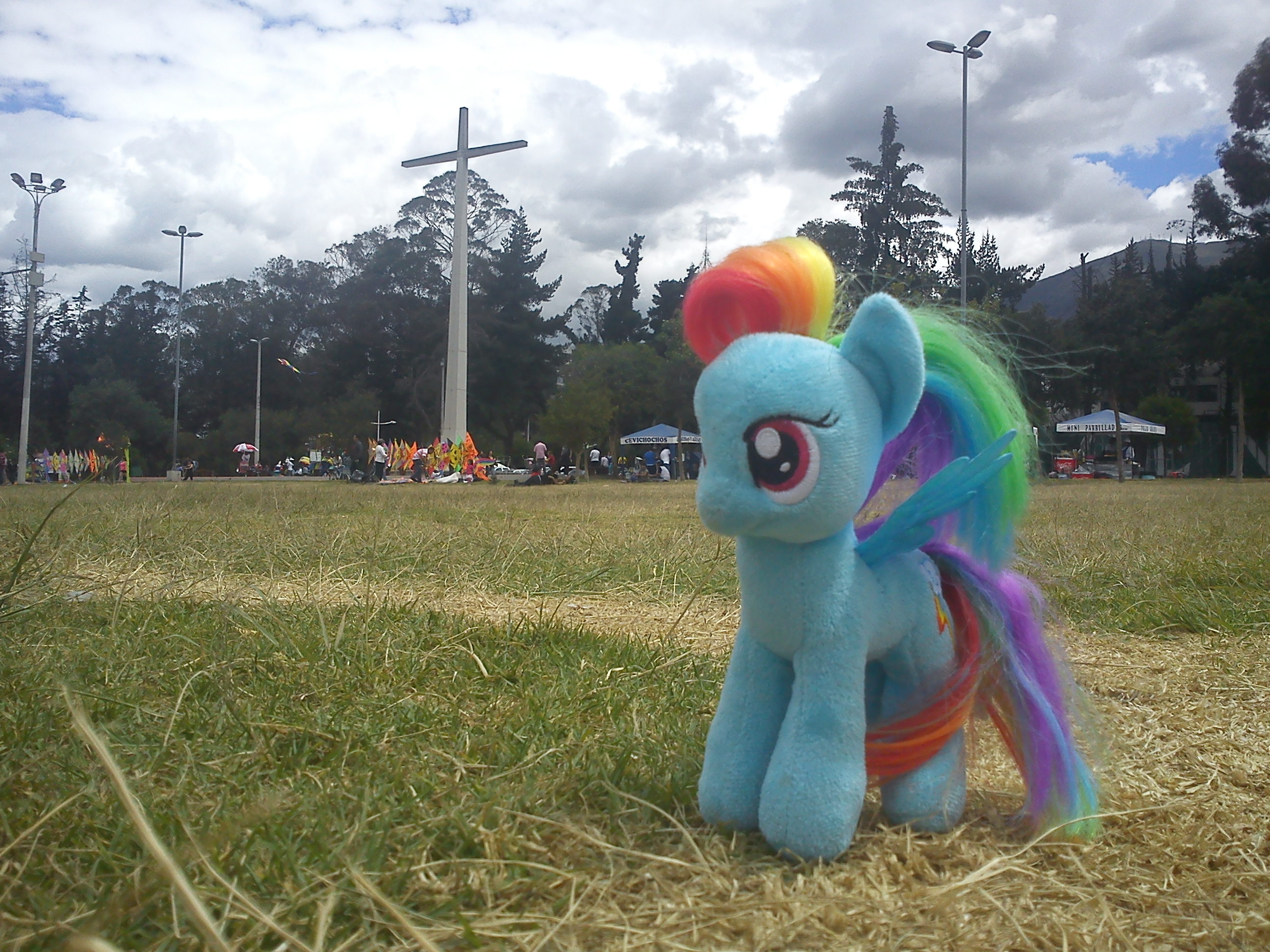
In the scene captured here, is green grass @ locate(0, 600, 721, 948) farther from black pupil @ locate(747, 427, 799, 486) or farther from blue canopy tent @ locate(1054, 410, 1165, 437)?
blue canopy tent @ locate(1054, 410, 1165, 437)

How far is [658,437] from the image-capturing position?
3691cm

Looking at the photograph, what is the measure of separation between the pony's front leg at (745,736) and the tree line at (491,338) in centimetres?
1546

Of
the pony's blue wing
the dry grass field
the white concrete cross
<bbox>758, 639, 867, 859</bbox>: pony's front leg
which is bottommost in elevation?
the dry grass field

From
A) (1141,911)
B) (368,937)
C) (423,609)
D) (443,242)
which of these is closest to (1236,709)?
(1141,911)

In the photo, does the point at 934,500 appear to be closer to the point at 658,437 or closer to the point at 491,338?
the point at 658,437

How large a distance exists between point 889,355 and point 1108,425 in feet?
106

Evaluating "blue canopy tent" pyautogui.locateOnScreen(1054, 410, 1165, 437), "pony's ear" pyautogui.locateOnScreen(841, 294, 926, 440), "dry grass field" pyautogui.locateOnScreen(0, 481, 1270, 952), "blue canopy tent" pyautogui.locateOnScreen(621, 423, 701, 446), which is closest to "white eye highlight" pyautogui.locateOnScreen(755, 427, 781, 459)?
"pony's ear" pyautogui.locateOnScreen(841, 294, 926, 440)

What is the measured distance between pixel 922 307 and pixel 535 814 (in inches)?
45.0

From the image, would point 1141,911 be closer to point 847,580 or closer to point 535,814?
point 847,580

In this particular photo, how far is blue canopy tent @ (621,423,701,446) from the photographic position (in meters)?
36.7

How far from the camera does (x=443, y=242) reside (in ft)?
165

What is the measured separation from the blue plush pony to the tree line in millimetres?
15218

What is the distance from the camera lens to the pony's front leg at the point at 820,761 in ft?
4.54

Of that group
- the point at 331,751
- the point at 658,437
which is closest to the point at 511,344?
the point at 658,437
